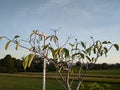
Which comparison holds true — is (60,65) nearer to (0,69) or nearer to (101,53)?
(101,53)

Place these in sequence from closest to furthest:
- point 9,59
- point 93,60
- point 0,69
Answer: point 93,60 < point 0,69 < point 9,59

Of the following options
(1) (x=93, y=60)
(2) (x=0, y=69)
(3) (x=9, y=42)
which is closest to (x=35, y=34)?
(3) (x=9, y=42)

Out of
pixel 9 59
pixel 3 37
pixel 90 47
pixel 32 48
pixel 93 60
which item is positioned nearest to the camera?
pixel 3 37

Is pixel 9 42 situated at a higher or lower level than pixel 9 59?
lower

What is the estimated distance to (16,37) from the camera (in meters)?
2.42

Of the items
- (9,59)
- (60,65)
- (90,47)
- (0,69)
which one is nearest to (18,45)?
(60,65)

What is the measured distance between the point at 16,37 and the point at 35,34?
0.98 ft

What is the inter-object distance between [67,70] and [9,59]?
103m

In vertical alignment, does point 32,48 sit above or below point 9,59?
below

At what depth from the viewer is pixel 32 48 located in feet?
8.07

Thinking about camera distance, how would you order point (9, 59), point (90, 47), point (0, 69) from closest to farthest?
1. point (90, 47)
2. point (0, 69)
3. point (9, 59)

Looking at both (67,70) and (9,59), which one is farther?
(9,59)

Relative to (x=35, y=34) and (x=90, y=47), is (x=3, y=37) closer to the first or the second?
(x=35, y=34)

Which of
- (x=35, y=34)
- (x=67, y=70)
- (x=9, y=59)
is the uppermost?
(x=9, y=59)
